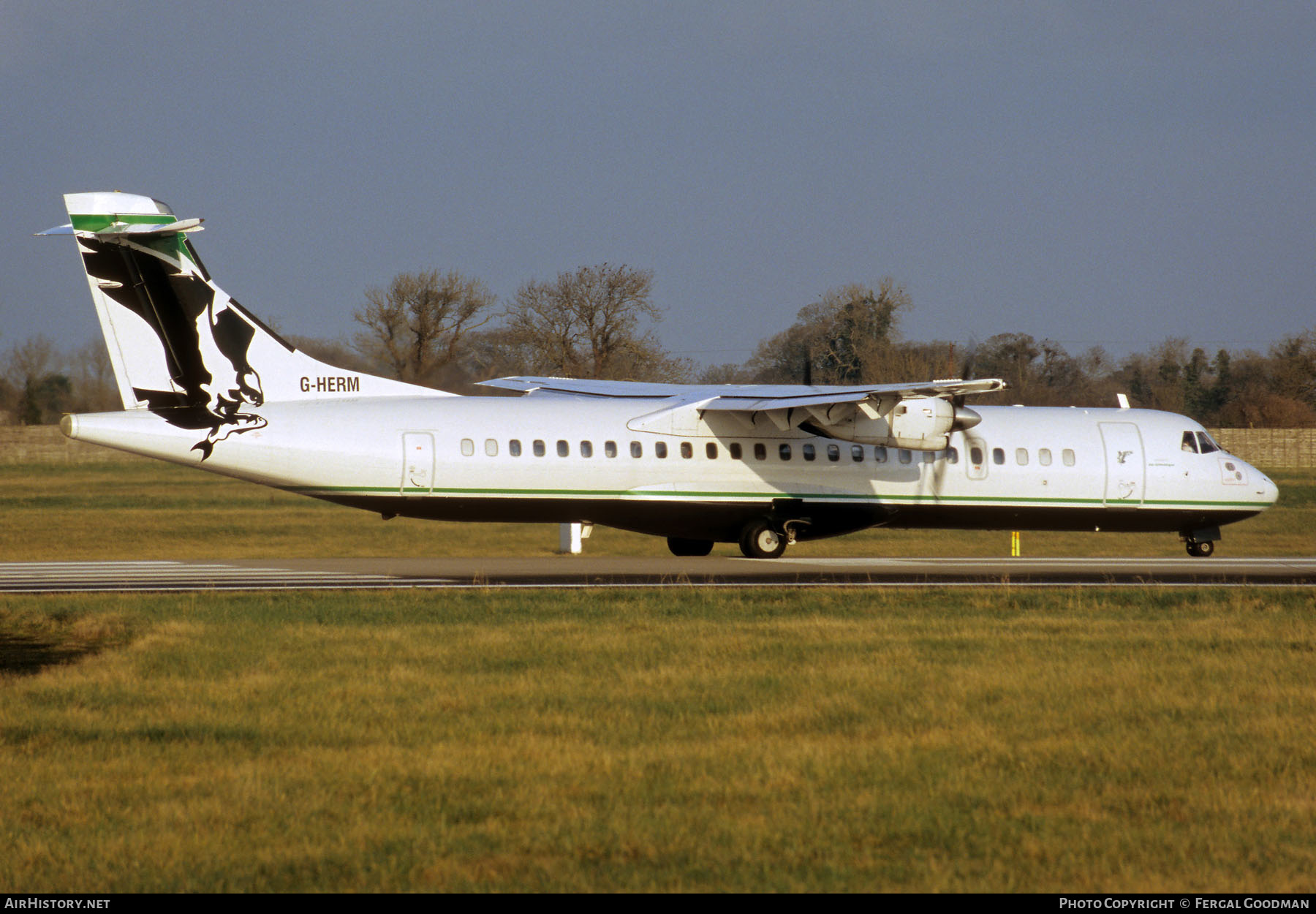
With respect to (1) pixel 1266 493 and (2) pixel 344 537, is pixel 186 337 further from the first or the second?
(1) pixel 1266 493

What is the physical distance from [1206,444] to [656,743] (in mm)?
19874

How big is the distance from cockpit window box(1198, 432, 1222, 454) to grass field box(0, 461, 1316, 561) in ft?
11.1

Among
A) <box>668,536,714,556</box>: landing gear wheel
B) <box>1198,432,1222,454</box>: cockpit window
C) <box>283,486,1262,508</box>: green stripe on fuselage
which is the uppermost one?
<box>1198,432,1222,454</box>: cockpit window

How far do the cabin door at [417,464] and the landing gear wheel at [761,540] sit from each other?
234 inches

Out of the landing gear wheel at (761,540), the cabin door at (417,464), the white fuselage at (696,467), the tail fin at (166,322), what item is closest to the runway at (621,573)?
the landing gear wheel at (761,540)

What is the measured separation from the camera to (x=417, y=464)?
70.2 feet

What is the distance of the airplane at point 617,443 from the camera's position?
797 inches

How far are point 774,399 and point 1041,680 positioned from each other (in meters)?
11.5

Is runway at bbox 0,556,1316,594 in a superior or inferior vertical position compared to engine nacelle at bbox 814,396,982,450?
inferior

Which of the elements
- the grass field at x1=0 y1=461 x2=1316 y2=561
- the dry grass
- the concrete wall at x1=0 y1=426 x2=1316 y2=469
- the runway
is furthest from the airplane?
the concrete wall at x1=0 y1=426 x2=1316 y2=469

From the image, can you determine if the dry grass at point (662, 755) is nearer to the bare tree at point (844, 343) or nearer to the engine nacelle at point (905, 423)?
the engine nacelle at point (905, 423)

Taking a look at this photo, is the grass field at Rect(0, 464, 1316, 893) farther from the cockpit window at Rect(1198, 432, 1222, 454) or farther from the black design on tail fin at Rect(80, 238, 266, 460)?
the cockpit window at Rect(1198, 432, 1222, 454)

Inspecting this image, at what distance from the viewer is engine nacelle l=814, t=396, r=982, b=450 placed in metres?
22.6
